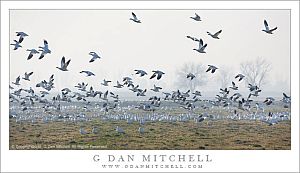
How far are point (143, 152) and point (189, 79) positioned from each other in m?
1.10

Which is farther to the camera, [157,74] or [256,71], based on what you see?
[157,74]

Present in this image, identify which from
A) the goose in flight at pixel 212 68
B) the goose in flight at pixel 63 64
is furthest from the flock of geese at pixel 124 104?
the goose in flight at pixel 212 68

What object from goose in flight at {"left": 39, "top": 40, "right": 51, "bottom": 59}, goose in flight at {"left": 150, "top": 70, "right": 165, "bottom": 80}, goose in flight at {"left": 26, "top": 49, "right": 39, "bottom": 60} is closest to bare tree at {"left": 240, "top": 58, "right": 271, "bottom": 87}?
goose in flight at {"left": 150, "top": 70, "right": 165, "bottom": 80}

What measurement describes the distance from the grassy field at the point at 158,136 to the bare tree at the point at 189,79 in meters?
0.50

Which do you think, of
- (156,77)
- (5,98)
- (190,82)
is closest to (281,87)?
(190,82)

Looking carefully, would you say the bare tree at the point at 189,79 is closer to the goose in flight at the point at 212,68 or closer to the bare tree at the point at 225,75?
the goose in flight at the point at 212,68

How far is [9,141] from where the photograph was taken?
5578 mm

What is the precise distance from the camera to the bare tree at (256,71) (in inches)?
218

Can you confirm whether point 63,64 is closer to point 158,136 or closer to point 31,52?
point 31,52

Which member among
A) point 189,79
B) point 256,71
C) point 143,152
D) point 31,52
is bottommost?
point 143,152

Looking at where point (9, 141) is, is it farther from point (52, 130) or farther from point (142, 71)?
point (142, 71)

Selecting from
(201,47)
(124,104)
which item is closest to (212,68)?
(201,47)

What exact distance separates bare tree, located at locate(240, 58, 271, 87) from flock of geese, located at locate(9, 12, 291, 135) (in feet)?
0.22

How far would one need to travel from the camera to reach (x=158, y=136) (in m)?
5.58
